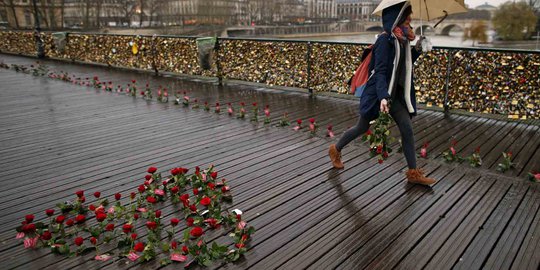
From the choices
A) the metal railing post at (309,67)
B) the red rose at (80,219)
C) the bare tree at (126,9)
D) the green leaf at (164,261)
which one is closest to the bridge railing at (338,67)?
the metal railing post at (309,67)

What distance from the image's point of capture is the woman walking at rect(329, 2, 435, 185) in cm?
384

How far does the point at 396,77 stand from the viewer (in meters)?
3.95

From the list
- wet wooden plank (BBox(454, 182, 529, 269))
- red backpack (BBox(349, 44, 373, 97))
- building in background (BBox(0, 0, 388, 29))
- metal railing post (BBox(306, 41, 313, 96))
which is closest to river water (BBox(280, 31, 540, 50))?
building in background (BBox(0, 0, 388, 29))

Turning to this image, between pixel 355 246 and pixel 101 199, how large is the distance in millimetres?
2385

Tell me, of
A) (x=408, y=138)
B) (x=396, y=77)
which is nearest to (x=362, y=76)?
(x=396, y=77)

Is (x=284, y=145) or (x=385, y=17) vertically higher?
(x=385, y=17)

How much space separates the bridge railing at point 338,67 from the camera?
6633 millimetres

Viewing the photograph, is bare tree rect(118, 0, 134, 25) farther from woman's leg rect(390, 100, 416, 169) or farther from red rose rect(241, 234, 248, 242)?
red rose rect(241, 234, 248, 242)

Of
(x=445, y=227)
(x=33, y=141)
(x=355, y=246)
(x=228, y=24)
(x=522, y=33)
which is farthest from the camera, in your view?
(x=228, y=24)

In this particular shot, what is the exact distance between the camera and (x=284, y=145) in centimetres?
563

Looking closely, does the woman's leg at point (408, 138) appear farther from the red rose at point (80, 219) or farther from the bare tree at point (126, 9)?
the bare tree at point (126, 9)

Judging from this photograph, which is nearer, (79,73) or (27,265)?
(27,265)


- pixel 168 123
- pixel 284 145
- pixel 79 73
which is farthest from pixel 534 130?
pixel 79 73

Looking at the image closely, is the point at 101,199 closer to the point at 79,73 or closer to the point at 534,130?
the point at 534,130
